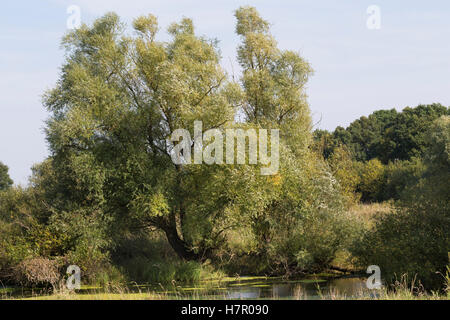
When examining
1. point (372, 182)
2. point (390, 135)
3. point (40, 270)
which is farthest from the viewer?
point (390, 135)

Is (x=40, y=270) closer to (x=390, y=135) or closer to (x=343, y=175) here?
(x=343, y=175)

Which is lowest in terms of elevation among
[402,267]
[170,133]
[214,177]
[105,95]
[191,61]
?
[402,267]

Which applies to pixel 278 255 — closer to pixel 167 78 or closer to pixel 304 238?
pixel 304 238

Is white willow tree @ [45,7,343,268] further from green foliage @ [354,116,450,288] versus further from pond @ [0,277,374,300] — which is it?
green foliage @ [354,116,450,288]

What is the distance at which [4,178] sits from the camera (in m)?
72.6

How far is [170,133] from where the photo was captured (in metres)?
29.0

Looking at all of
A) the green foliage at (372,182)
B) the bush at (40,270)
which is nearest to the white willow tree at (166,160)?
the bush at (40,270)

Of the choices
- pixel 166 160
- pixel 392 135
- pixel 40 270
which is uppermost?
pixel 392 135

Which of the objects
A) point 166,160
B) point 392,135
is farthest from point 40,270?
point 392,135

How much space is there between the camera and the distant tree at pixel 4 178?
71.3m

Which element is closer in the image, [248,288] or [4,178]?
[248,288]

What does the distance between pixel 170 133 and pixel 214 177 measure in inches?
157

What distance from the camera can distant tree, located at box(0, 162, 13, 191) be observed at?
234 ft
